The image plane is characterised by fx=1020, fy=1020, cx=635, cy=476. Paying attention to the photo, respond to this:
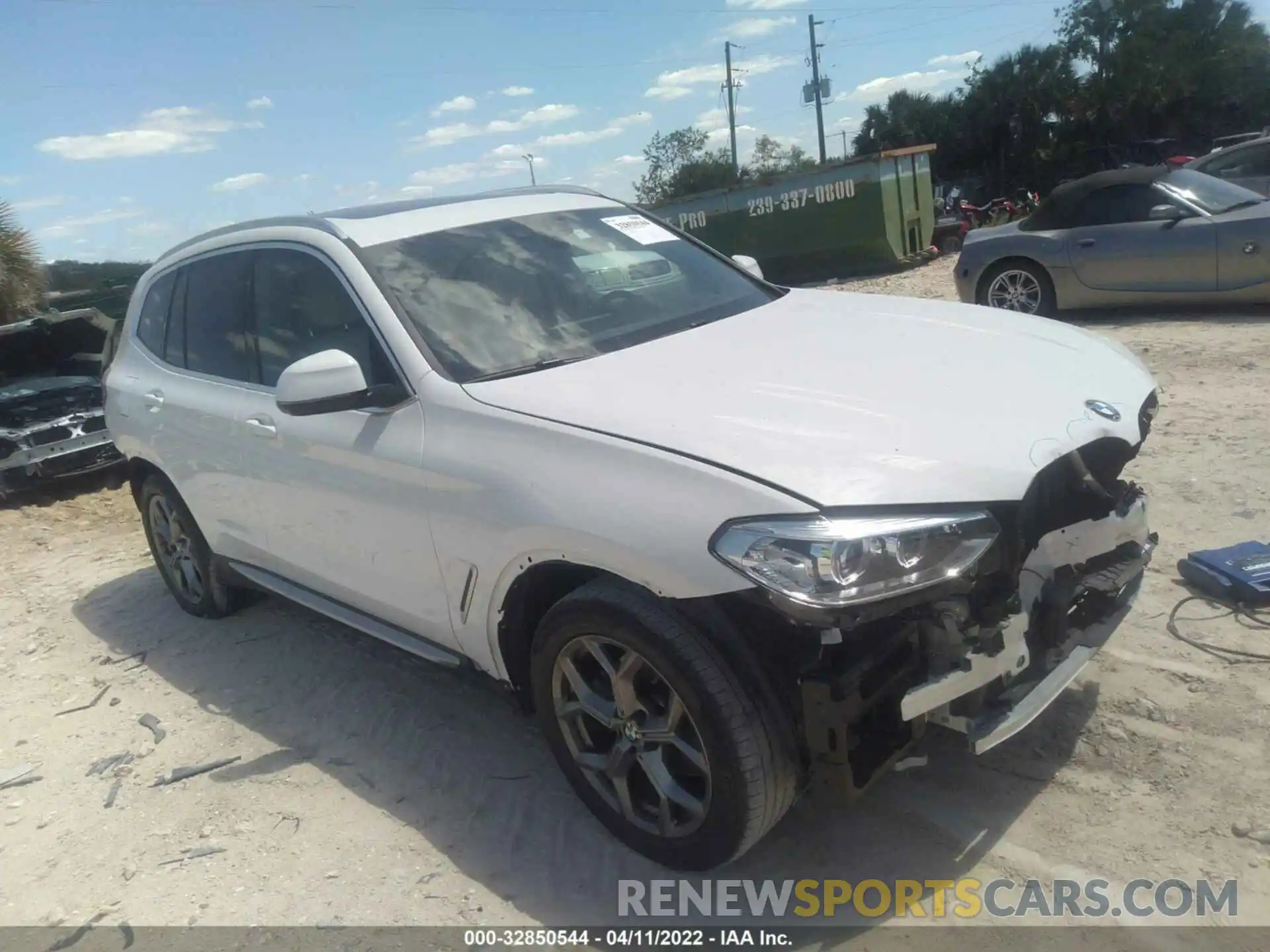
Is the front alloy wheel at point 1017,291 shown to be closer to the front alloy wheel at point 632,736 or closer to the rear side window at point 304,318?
the rear side window at point 304,318

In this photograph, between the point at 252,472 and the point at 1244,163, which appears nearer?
the point at 252,472

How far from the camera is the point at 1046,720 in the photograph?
3.36m

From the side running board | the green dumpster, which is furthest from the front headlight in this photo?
the green dumpster

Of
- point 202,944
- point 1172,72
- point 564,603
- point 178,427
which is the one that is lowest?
point 202,944

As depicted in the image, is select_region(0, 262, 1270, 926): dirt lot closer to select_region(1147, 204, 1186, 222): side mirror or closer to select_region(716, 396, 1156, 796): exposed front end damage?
select_region(716, 396, 1156, 796): exposed front end damage

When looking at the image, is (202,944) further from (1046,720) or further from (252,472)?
(1046,720)

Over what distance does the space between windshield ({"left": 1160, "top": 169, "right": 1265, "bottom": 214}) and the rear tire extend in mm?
8389

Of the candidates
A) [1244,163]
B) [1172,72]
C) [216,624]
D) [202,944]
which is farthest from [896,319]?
[1172,72]

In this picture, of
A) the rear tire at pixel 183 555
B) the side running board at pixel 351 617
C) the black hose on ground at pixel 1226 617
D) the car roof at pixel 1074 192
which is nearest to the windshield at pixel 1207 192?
the car roof at pixel 1074 192

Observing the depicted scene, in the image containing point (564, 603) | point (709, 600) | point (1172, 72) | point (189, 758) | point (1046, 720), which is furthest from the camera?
point (1172, 72)

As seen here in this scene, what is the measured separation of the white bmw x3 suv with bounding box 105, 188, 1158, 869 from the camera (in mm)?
2414

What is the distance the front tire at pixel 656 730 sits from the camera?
97.8 inches

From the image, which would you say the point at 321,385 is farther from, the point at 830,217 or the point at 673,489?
the point at 830,217

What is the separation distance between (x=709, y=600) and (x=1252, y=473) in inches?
154
